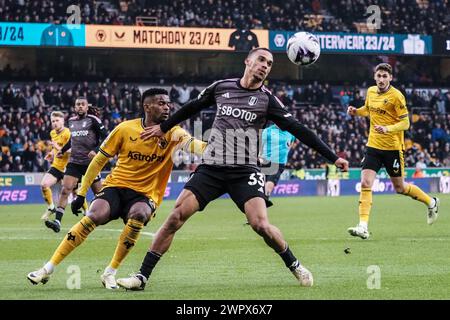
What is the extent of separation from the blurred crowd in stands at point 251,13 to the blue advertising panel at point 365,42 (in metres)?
0.85

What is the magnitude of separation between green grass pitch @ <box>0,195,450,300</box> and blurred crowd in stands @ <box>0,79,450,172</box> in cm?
1645

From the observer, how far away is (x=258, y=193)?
10039 mm

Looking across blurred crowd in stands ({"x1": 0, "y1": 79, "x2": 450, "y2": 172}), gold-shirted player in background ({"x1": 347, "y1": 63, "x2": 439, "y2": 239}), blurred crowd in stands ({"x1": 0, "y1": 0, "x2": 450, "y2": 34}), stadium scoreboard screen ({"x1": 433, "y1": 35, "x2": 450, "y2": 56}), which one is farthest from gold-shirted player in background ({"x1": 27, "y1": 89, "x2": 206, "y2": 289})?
stadium scoreboard screen ({"x1": 433, "y1": 35, "x2": 450, "y2": 56})

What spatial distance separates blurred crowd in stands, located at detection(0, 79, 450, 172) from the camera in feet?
127

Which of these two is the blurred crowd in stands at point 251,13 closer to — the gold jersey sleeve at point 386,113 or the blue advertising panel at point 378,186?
the blue advertising panel at point 378,186

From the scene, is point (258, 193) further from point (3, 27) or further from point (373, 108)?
point (3, 27)

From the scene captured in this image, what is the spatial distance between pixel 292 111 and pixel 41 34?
12.5m

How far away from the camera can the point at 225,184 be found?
10094 millimetres

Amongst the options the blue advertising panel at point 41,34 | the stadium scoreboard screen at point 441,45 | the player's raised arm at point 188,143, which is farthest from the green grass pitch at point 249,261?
the stadium scoreboard screen at point 441,45

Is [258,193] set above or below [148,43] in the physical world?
below

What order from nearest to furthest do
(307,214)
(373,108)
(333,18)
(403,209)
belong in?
(373,108) < (307,214) < (403,209) < (333,18)

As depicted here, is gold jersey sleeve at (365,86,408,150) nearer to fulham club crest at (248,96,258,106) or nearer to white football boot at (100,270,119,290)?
fulham club crest at (248,96,258,106)
